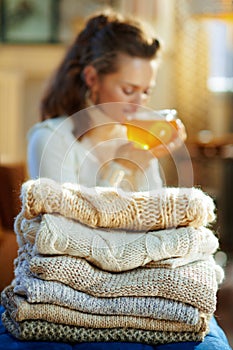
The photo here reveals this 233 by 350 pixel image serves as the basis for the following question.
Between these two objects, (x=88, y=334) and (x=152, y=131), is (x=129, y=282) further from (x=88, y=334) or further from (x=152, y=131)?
(x=152, y=131)

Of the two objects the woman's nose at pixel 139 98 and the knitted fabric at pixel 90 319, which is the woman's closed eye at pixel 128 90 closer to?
the woman's nose at pixel 139 98

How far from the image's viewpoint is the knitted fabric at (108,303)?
0.99 meters

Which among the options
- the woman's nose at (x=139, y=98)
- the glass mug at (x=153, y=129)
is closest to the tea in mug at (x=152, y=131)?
the glass mug at (x=153, y=129)

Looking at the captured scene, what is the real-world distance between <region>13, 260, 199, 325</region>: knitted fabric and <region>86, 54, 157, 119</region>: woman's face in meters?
0.71

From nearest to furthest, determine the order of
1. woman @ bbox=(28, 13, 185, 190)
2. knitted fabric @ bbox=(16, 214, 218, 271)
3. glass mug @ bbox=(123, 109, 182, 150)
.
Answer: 1. knitted fabric @ bbox=(16, 214, 218, 271)
2. glass mug @ bbox=(123, 109, 182, 150)
3. woman @ bbox=(28, 13, 185, 190)

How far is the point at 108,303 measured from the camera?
1.00 metres

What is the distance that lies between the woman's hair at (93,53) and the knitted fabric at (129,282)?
30.8 inches

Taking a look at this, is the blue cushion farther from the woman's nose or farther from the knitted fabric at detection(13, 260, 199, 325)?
the woman's nose

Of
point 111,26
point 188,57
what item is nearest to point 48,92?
point 111,26

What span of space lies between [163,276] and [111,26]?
0.88 m

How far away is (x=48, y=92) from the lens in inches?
74.5

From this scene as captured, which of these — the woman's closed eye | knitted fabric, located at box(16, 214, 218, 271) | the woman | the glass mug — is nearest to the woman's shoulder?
the woman

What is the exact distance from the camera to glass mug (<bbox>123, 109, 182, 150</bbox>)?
4.58 feet

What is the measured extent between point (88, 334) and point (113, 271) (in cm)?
9
